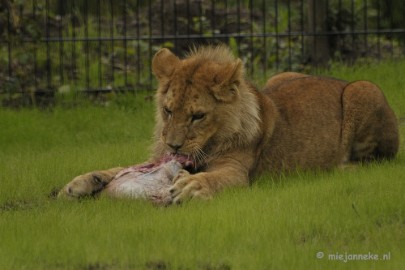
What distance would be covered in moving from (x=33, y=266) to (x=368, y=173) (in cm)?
398

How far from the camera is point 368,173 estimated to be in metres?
10.1

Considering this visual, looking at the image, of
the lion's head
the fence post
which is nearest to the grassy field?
the lion's head

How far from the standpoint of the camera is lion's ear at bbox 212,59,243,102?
993 cm

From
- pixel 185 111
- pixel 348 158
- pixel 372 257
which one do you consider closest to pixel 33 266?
pixel 372 257

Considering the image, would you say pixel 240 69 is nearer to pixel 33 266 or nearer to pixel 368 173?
pixel 368 173

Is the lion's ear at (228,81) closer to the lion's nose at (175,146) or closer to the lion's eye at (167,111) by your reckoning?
the lion's eye at (167,111)

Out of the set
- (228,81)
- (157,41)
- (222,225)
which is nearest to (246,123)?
(228,81)

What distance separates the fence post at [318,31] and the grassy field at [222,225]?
623 centimetres

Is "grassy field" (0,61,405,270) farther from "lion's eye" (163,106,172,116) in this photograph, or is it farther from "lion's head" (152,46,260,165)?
"lion's eye" (163,106,172,116)

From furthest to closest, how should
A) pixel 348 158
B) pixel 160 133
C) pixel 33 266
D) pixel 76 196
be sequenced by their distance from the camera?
1. pixel 348 158
2. pixel 160 133
3. pixel 76 196
4. pixel 33 266

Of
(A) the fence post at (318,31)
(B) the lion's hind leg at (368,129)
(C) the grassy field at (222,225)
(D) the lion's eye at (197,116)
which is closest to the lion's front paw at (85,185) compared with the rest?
(C) the grassy field at (222,225)

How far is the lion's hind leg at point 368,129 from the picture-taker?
11.1 meters

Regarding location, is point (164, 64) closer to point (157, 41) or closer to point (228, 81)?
point (228, 81)

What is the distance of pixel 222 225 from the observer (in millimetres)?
8055
